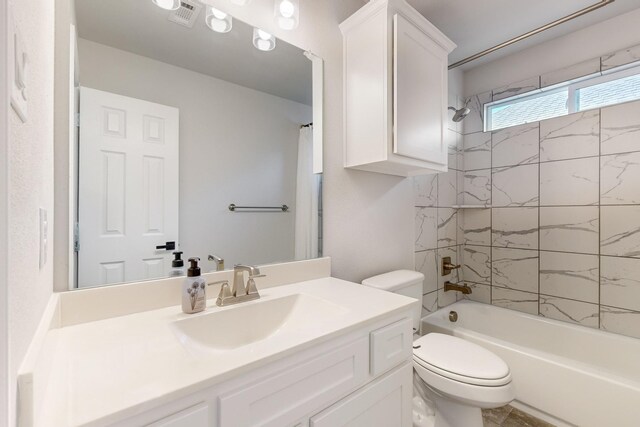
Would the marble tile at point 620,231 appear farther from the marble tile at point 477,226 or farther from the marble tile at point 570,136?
the marble tile at point 477,226

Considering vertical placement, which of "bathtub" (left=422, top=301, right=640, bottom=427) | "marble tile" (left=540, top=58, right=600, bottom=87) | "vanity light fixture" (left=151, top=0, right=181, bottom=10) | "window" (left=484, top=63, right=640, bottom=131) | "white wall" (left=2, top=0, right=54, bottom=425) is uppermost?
"marble tile" (left=540, top=58, right=600, bottom=87)

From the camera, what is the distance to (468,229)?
256 centimetres

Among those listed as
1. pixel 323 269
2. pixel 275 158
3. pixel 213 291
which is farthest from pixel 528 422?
pixel 275 158

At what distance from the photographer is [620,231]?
5.98ft

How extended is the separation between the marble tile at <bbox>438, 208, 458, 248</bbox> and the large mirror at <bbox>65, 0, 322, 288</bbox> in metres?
1.33

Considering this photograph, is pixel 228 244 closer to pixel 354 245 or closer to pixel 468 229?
pixel 354 245

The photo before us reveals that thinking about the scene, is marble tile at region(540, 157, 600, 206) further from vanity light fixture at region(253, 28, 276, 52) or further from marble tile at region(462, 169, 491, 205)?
vanity light fixture at region(253, 28, 276, 52)

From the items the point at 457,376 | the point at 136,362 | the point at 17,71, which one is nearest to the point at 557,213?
the point at 457,376

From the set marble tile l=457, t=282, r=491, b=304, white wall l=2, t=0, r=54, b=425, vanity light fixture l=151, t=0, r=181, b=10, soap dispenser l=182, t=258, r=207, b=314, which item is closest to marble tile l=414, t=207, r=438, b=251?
marble tile l=457, t=282, r=491, b=304

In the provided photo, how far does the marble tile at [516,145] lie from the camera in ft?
7.22

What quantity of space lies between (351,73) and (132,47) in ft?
3.29

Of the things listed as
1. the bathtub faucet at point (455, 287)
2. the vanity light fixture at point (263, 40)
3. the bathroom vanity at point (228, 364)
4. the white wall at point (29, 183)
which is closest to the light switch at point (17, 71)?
the white wall at point (29, 183)

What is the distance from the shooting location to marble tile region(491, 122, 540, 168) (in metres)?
2.20

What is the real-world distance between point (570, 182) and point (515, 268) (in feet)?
2.48
